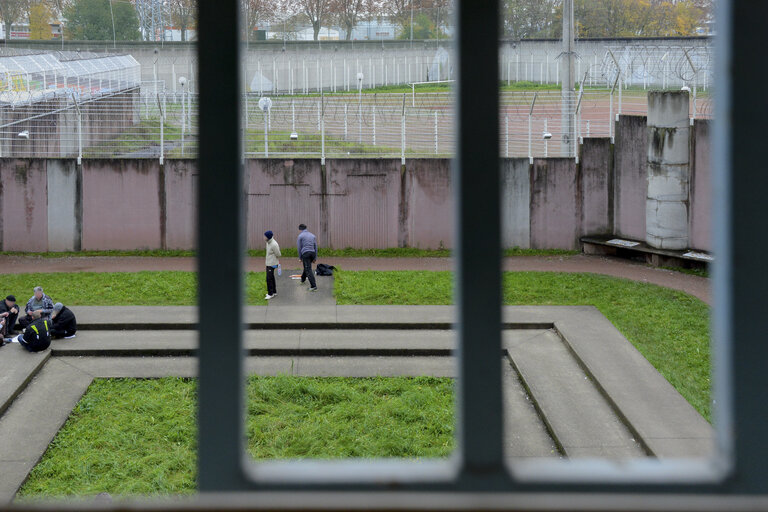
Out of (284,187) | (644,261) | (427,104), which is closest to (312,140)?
(284,187)

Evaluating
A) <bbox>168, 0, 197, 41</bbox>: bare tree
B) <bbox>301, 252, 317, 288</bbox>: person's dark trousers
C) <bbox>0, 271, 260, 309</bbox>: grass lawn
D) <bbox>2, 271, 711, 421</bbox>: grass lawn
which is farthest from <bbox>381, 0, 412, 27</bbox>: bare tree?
<bbox>301, 252, 317, 288</bbox>: person's dark trousers

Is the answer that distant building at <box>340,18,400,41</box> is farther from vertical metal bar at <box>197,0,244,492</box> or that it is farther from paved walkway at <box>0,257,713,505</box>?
vertical metal bar at <box>197,0,244,492</box>

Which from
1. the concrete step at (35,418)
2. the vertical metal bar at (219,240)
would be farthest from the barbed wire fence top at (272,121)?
the vertical metal bar at (219,240)

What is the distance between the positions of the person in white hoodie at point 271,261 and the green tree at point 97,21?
30.1 m

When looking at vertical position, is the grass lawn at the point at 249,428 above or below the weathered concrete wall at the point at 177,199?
below

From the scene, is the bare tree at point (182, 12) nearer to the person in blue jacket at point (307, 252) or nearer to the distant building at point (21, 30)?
the distant building at point (21, 30)

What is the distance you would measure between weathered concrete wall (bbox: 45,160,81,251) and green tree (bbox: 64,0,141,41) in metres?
24.2

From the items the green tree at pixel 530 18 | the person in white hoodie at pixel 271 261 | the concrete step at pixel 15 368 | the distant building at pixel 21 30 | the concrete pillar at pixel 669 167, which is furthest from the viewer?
the distant building at pixel 21 30

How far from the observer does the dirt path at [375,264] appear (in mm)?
17750

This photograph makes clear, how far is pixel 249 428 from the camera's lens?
414 inches

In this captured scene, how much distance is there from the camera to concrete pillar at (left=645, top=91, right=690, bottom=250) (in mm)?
17469

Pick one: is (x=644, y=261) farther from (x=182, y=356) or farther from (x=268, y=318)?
(x=182, y=356)

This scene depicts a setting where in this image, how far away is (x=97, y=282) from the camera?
54.9 ft

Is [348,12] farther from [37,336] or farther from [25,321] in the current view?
[37,336]
